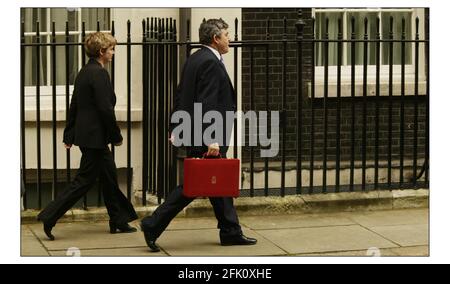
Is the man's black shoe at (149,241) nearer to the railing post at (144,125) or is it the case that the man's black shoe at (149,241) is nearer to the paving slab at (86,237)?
the paving slab at (86,237)

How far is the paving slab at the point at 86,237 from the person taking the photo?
28.7 feet

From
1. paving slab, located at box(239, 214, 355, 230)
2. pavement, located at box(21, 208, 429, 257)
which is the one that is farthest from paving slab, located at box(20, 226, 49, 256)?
paving slab, located at box(239, 214, 355, 230)

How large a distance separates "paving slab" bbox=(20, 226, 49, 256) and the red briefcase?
3.99 feet

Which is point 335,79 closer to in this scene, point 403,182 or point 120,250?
point 403,182

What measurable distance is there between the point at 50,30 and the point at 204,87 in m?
3.02

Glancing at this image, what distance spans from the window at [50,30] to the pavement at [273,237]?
1.82m

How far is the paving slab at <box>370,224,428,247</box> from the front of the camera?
8.93 meters

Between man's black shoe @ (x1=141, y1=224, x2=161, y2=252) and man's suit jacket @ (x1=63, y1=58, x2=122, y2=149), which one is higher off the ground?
man's suit jacket @ (x1=63, y1=58, x2=122, y2=149)

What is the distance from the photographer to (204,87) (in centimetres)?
826

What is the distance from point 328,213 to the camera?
32.9 ft

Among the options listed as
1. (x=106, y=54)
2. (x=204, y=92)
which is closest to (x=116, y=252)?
(x=204, y=92)

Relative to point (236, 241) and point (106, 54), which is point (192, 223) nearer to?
point (236, 241)

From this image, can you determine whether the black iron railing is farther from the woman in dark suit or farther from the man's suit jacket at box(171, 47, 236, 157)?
the man's suit jacket at box(171, 47, 236, 157)
